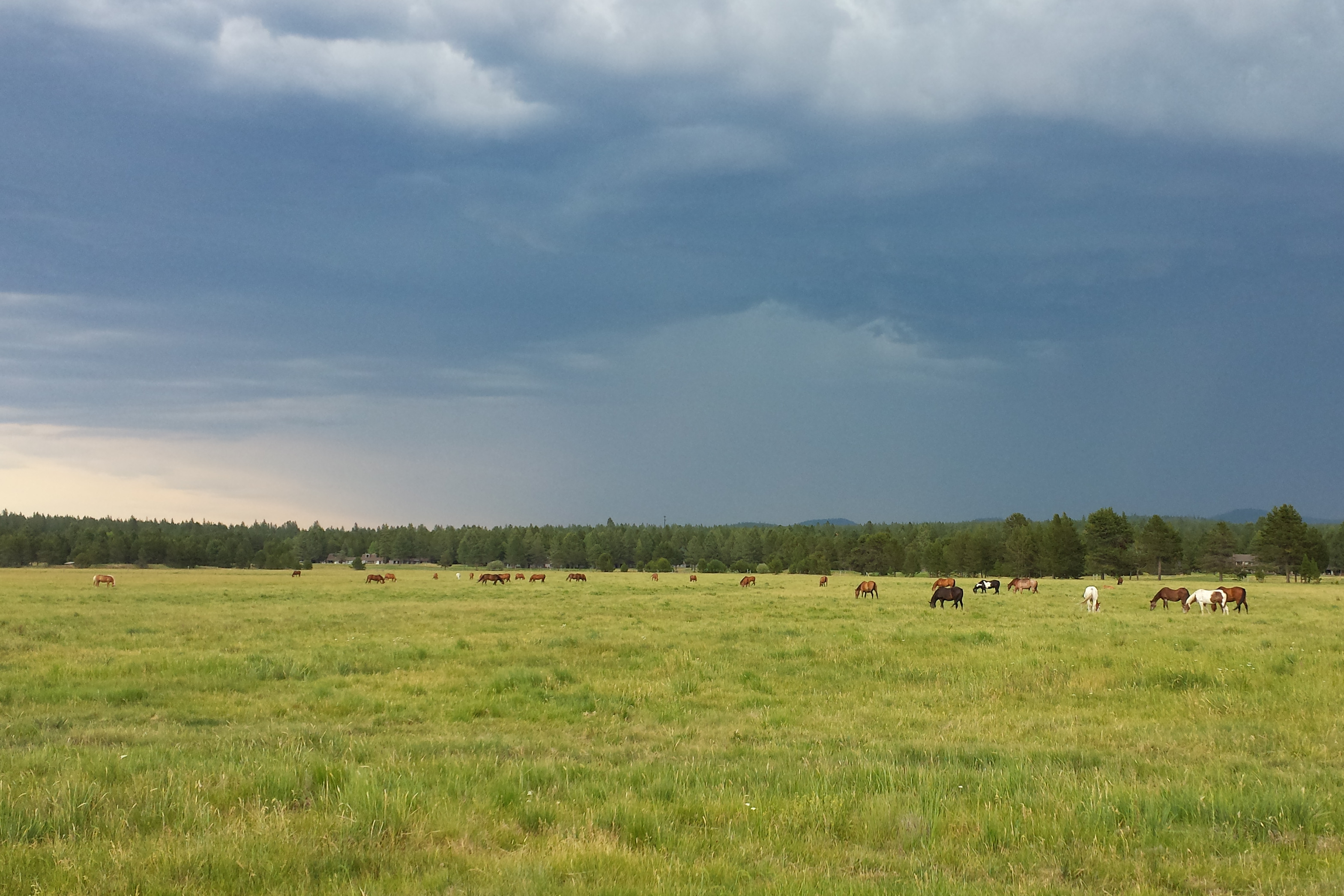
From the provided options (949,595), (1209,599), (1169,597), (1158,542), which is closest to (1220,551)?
(1158,542)

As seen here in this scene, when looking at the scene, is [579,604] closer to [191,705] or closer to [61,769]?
[191,705]

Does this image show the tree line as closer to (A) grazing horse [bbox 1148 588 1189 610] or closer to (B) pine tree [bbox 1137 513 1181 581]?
(B) pine tree [bbox 1137 513 1181 581]

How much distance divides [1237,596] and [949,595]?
1475 cm

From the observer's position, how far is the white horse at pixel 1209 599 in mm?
40000

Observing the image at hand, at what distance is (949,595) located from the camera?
138 feet

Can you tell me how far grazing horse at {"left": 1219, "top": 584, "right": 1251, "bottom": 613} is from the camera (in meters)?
41.2

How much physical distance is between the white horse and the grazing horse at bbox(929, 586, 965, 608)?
33.8 ft

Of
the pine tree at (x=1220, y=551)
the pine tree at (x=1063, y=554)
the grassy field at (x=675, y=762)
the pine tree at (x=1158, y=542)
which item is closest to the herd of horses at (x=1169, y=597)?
the grassy field at (x=675, y=762)

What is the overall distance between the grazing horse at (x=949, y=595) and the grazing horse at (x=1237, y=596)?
41.5 feet

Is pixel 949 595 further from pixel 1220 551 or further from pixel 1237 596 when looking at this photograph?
pixel 1220 551

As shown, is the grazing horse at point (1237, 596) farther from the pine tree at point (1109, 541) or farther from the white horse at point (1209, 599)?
the pine tree at point (1109, 541)

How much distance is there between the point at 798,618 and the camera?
34.5m

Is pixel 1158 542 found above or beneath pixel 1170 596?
above

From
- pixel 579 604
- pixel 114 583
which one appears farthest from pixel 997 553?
pixel 114 583
